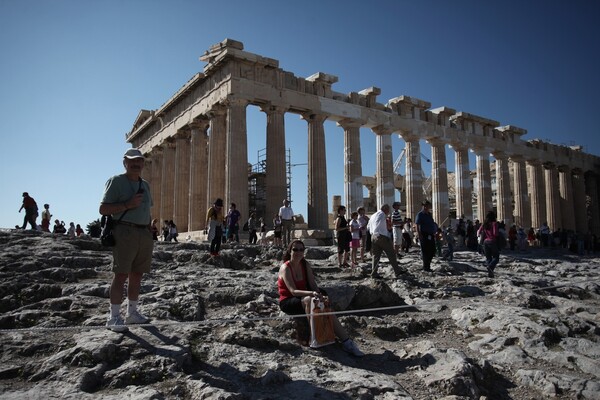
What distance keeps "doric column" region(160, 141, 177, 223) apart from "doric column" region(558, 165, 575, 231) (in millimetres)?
31618

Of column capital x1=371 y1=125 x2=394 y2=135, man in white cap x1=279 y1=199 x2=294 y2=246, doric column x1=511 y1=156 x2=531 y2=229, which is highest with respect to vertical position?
column capital x1=371 y1=125 x2=394 y2=135

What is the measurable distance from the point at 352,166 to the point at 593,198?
28.7 metres

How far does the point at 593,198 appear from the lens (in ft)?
140

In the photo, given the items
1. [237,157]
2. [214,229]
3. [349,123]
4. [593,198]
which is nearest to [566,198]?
[593,198]

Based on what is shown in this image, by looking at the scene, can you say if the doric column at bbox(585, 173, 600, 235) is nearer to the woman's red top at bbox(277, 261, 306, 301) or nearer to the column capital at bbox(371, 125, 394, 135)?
the column capital at bbox(371, 125, 394, 135)

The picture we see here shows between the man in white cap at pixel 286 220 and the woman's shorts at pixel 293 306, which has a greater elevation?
the man in white cap at pixel 286 220

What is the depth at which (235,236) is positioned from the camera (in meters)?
18.7

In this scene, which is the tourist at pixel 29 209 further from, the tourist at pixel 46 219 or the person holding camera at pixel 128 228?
the person holding camera at pixel 128 228

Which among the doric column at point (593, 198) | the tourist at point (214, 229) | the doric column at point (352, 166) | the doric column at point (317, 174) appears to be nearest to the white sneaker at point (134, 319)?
the tourist at point (214, 229)

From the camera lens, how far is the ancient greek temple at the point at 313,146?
76.0 ft

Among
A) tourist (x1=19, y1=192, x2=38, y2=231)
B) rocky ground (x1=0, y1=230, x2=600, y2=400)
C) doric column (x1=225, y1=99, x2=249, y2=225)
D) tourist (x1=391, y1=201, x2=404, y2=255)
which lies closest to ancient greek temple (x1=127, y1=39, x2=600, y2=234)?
doric column (x1=225, y1=99, x2=249, y2=225)

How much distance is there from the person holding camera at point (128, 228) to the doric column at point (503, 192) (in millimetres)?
33148

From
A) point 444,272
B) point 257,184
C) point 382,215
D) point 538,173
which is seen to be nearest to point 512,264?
point 444,272

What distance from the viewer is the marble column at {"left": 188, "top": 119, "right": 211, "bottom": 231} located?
25.6m
